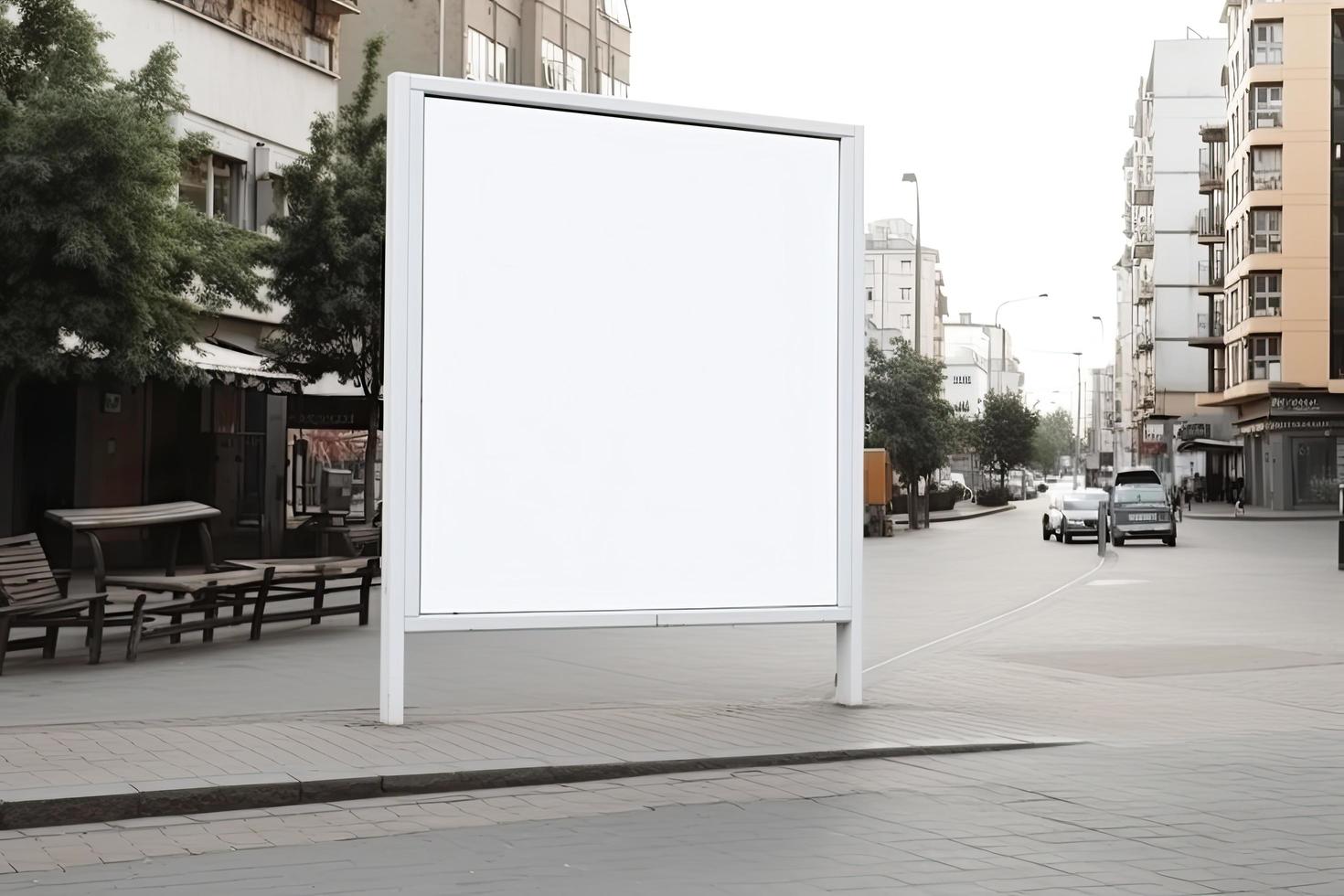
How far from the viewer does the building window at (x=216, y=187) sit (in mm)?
27719

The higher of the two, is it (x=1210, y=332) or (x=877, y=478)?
(x=1210, y=332)

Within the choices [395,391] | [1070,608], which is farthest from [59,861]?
[1070,608]

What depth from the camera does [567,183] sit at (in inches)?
383

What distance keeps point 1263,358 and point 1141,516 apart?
35.1 m

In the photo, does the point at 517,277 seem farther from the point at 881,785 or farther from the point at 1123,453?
the point at 1123,453

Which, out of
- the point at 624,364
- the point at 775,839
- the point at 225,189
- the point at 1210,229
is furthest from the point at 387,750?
the point at 1210,229

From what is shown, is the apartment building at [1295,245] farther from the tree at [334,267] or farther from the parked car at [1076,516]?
the tree at [334,267]

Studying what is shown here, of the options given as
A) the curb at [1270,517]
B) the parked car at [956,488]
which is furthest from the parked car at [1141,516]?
the parked car at [956,488]

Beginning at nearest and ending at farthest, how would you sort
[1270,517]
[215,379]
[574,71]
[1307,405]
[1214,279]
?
[215,379] → [574,71] → [1270,517] → [1307,405] → [1214,279]

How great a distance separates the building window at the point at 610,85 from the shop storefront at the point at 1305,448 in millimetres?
34625

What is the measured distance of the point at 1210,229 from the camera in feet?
289

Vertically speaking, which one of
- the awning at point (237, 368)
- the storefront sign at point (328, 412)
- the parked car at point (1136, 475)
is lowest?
the parked car at point (1136, 475)

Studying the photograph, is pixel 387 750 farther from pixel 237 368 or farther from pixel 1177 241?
pixel 1177 241

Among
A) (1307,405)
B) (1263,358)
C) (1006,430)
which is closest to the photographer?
(1307,405)
